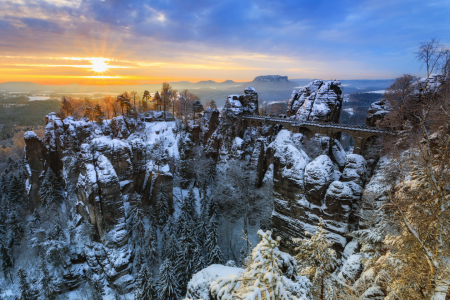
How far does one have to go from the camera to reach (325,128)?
131ft

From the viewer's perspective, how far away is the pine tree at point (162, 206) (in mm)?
35763

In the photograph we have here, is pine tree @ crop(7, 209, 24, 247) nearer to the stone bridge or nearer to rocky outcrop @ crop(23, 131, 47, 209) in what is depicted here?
rocky outcrop @ crop(23, 131, 47, 209)

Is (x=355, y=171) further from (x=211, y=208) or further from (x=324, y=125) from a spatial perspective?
(x=211, y=208)

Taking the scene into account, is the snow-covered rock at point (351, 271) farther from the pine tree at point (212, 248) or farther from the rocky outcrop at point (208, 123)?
the rocky outcrop at point (208, 123)

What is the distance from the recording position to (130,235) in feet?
103

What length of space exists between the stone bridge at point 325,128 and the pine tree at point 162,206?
24.9 m

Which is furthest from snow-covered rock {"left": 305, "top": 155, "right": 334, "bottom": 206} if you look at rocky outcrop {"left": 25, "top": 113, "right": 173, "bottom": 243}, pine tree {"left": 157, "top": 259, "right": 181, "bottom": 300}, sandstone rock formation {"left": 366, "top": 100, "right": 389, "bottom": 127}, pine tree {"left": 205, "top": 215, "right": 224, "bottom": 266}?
rocky outcrop {"left": 25, "top": 113, "right": 173, "bottom": 243}

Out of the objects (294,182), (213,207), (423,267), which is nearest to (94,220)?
(213,207)

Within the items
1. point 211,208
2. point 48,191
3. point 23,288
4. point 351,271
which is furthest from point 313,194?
point 48,191

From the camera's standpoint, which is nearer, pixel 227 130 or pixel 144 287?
pixel 144 287

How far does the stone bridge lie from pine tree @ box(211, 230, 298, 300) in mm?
35820

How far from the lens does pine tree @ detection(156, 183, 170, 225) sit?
35763 millimetres

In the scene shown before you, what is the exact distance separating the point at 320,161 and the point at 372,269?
46.0 feet

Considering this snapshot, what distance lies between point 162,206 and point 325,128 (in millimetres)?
33147
